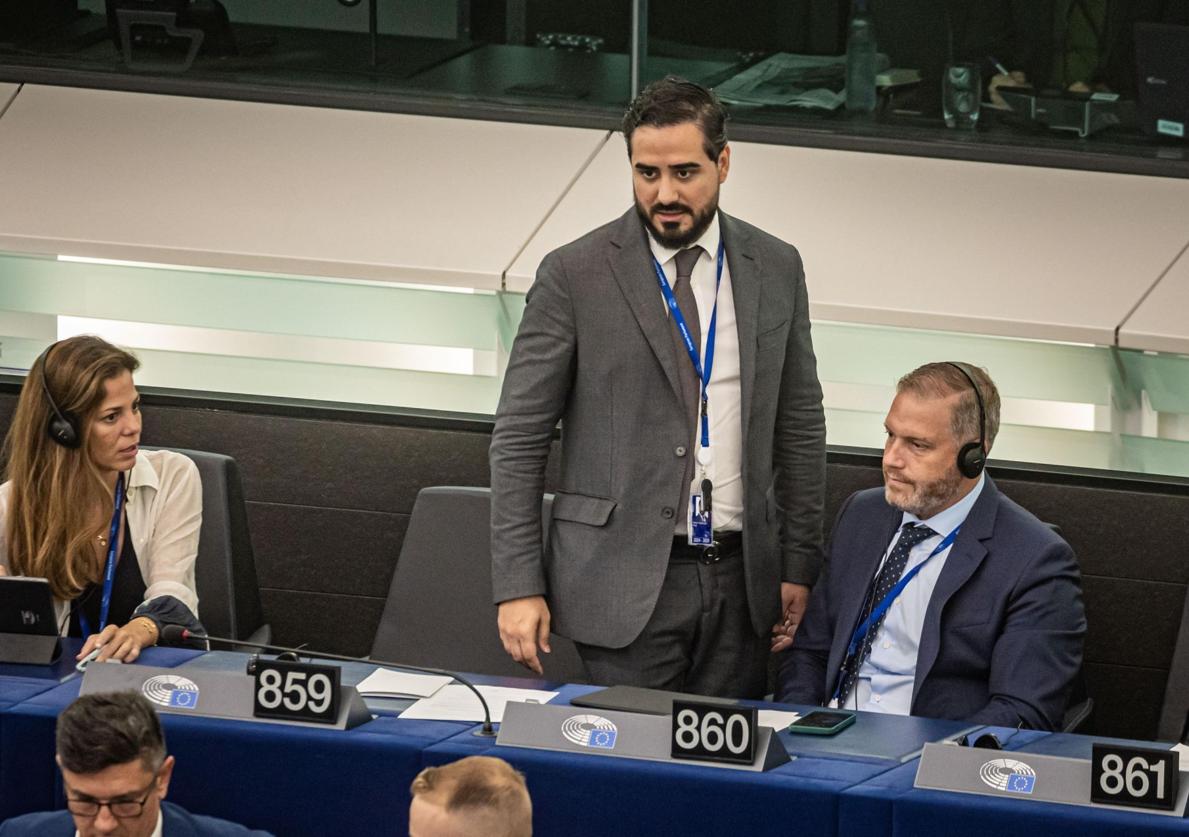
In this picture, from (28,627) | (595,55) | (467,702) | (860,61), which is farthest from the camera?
(595,55)

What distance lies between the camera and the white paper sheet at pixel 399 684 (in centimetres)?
259

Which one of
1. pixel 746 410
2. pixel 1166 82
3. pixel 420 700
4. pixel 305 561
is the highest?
pixel 1166 82

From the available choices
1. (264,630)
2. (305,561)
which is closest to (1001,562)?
(264,630)

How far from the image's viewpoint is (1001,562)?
2885 millimetres

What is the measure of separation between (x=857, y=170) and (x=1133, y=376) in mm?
989

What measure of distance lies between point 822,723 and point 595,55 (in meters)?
2.60

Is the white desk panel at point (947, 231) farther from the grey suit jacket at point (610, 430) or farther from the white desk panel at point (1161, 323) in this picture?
the grey suit jacket at point (610, 430)

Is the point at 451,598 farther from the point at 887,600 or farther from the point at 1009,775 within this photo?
the point at 1009,775

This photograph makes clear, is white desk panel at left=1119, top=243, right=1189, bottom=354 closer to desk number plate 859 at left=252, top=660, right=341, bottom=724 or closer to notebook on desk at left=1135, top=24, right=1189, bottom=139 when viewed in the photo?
notebook on desk at left=1135, top=24, right=1189, bottom=139

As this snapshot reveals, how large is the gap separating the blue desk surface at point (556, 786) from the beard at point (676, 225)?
0.74 metres

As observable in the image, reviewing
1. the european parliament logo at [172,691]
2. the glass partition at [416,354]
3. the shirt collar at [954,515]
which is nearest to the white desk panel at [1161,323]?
the glass partition at [416,354]

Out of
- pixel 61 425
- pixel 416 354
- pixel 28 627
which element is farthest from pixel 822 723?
Result: pixel 416 354

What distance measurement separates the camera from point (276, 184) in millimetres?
4492

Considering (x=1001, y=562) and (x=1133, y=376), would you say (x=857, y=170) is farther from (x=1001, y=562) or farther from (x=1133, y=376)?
(x=1001, y=562)
